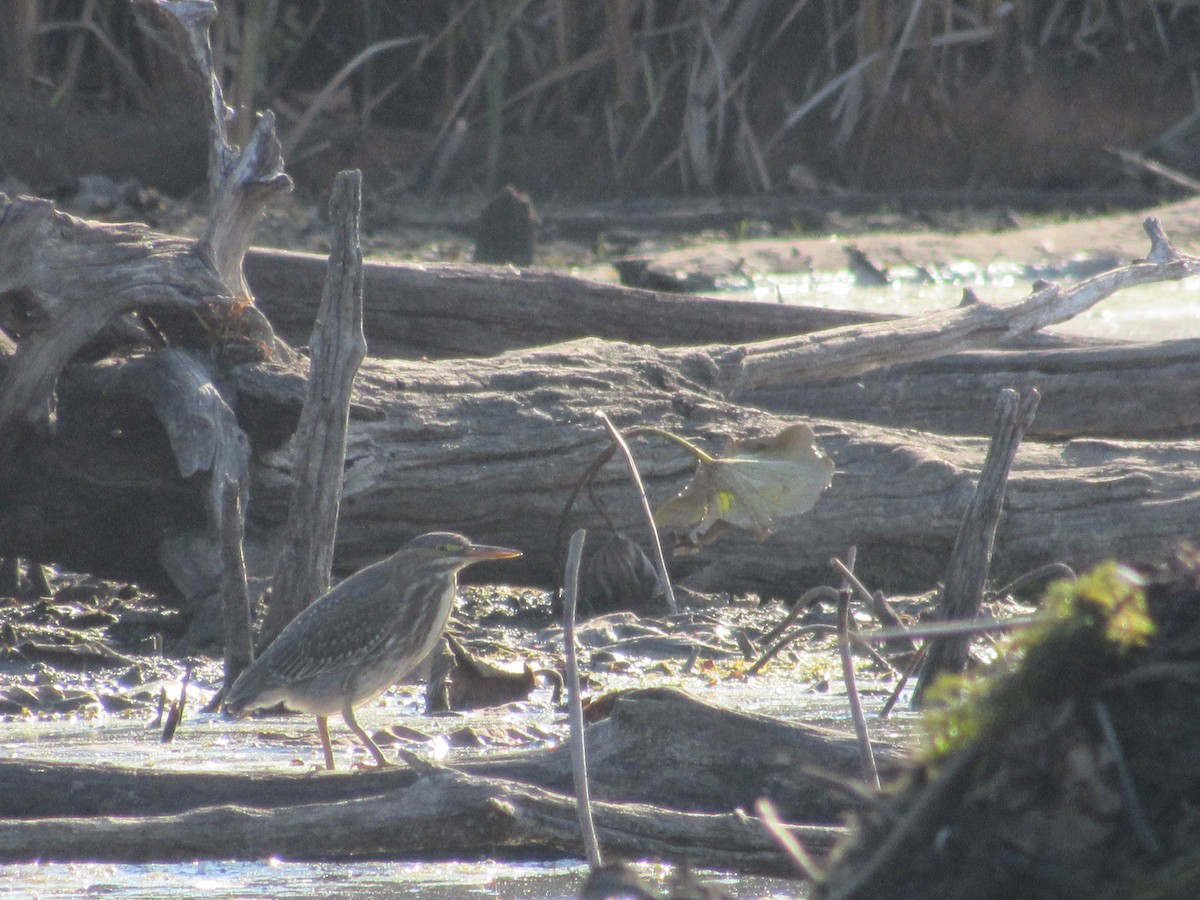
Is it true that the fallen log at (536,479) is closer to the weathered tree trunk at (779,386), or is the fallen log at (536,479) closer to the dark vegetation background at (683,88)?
the weathered tree trunk at (779,386)

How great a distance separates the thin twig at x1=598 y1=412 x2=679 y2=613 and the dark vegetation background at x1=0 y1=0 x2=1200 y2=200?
30.7ft

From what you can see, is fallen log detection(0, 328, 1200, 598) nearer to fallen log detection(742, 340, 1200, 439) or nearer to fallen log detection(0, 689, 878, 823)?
fallen log detection(742, 340, 1200, 439)

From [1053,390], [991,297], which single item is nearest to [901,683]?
[1053,390]

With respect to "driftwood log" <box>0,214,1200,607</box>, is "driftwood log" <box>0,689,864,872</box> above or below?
below

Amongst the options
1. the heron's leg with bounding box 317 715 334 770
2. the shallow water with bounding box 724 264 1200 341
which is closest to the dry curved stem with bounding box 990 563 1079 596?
the heron's leg with bounding box 317 715 334 770

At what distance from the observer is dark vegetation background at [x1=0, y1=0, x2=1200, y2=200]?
1534 cm

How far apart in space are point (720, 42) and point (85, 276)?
11056 millimetres

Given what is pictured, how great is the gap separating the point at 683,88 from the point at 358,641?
12.2m

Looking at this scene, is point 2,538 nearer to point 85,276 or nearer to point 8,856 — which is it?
point 85,276

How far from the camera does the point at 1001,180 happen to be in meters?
16.7

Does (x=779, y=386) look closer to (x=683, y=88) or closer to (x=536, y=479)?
(x=536, y=479)

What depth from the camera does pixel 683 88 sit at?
16141 mm

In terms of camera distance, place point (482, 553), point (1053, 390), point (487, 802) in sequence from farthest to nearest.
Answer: point (1053, 390) < point (482, 553) < point (487, 802)

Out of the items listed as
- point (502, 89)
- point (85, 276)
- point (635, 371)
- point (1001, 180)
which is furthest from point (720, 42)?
point (85, 276)
